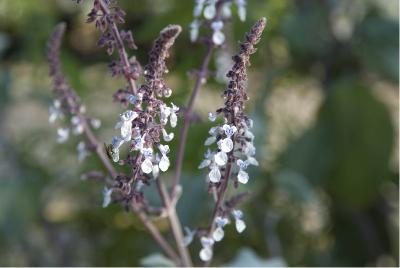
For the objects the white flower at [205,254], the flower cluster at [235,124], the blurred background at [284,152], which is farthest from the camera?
the blurred background at [284,152]

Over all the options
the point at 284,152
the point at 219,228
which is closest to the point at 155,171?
the point at 219,228

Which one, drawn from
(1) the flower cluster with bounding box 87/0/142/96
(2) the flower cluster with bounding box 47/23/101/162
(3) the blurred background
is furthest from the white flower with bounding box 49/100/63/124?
(3) the blurred background

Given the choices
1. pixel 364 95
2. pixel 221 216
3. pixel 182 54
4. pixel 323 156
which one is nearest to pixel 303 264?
pixel 323 156

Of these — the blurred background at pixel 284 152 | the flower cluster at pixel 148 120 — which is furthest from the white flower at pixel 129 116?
the blurred background at pixel 284 152

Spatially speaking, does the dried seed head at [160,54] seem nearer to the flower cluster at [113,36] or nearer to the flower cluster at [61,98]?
the flower cluster at [113,36]

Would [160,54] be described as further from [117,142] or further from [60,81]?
[60,81]

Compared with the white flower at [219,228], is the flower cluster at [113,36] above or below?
above
